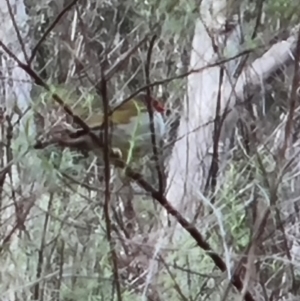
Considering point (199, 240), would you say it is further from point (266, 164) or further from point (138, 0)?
point (138, 0)

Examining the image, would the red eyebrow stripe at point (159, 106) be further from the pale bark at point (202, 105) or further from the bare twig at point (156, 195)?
the bare twig at point (156, 195)

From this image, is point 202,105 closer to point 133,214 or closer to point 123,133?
point 133,214

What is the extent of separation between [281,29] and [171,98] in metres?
0.35

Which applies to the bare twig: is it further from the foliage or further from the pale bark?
the pale bark

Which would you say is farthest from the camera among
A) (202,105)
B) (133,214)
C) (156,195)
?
(202,105)

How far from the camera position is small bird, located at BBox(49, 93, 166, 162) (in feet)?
2.47

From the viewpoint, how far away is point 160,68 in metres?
1.17

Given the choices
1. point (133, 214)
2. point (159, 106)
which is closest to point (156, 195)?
point (133, 214)

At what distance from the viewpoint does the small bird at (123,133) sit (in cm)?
75

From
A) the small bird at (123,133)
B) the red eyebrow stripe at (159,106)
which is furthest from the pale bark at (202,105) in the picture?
the small bird at (123,133)

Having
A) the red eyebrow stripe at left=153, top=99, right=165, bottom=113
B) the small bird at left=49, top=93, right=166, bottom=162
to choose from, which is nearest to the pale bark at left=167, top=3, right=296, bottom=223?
the red eyebrow stripe at left=153, top=99, right=165, bottom=113

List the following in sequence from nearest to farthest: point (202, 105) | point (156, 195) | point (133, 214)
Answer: point (156, 195) < point (133, 214) < point (202, 105)

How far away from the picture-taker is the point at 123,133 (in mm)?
850

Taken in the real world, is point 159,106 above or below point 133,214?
above
